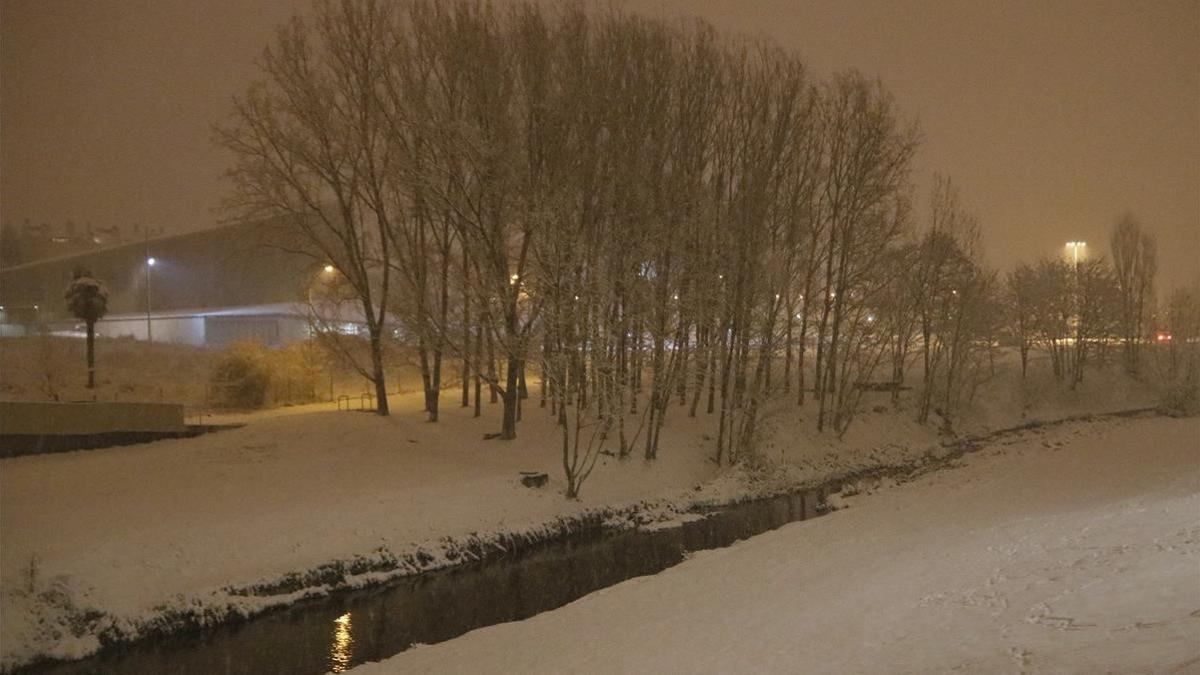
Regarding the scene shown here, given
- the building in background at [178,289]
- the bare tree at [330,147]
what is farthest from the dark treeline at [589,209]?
the building in background at [178,289]

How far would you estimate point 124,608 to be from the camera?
17.2 meters

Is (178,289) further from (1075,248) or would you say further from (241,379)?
(1075,248)

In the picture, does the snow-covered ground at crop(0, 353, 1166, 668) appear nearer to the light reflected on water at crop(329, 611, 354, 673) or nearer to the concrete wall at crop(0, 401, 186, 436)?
the concrete wall at crop(0, 401, 186, 436)

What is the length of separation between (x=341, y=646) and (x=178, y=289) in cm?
5007

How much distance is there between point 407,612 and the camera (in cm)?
1880

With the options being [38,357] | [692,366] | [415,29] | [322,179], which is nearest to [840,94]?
[692,366]

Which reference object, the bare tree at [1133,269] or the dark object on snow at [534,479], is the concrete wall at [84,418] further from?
the bare tree at [1133,269]

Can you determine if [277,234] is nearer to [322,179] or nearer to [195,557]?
[322,179]

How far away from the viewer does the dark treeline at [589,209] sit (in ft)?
90.7

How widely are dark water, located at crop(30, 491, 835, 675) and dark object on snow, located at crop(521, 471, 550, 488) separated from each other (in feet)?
9.08

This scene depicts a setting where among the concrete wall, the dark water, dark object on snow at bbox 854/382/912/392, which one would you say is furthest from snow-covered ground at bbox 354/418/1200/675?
dark object on snow at bbox 854/382/912/392

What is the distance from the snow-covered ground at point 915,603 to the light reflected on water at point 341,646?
38.8 inches

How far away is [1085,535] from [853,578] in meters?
4.65

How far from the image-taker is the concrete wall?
84.1 ft
